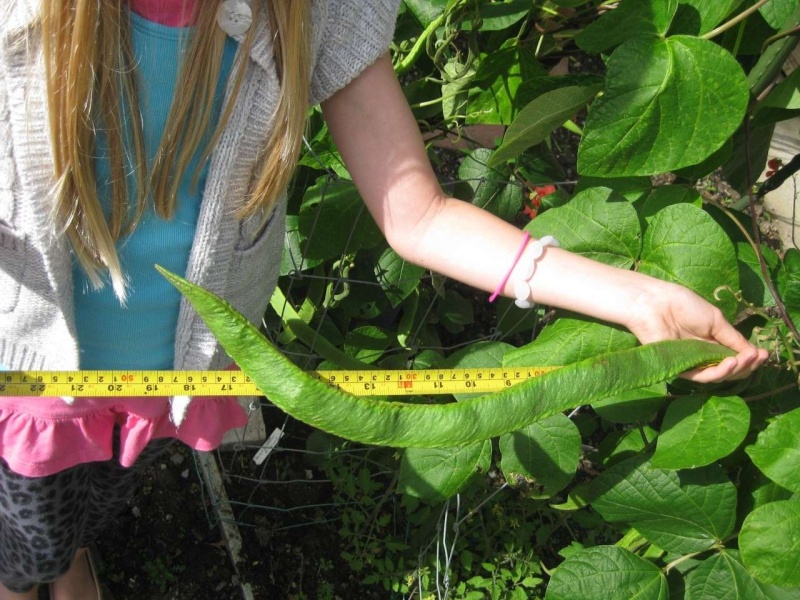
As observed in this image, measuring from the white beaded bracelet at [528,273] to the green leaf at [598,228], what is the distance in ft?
0.21

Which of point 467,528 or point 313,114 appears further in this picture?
point 467,528

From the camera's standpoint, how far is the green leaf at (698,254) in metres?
1.07

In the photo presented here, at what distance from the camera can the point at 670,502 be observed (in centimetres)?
121

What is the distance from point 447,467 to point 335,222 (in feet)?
1.67

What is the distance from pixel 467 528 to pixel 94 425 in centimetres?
104

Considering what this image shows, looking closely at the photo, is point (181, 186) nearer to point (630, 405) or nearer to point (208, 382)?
point (208, 382)

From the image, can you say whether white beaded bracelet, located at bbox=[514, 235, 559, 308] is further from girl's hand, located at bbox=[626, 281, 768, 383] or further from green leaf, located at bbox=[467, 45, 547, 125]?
green leaf, located at bbox=[467, 45, 547, 125]

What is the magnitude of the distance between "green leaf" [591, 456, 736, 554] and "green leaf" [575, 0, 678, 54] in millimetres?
605

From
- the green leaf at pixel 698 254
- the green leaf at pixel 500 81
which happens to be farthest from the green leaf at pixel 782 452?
the green leaf at pixel 500 81

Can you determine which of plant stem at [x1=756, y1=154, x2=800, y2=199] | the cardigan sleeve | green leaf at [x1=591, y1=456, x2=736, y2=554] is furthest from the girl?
plant stem at [x1=756, y1=154, x2=800, y2=199]

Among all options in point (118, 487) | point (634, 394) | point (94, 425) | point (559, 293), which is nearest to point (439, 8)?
point (559, 293)

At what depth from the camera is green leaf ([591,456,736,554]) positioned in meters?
1.19

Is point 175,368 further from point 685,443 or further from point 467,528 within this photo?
point 467,528

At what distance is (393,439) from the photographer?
3.02 feet
